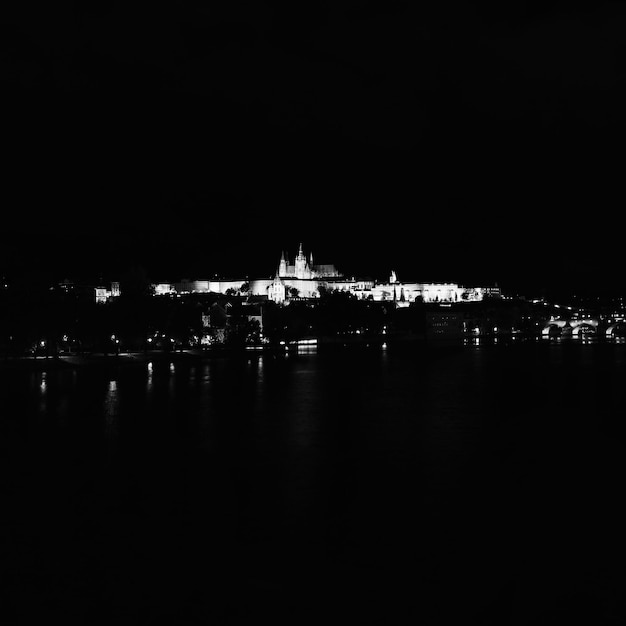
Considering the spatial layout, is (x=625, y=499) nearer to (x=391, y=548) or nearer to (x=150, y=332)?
(x=391, y=548)

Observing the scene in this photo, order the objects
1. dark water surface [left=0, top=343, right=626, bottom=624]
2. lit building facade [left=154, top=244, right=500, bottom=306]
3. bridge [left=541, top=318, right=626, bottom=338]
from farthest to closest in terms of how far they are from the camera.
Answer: lit building facade [left=154, top=244, right=500, bottom=306], bridge [left=541, top=318, right=626, bottom=338], dark water surface [left=0, top=343, right=626, bottom=624]

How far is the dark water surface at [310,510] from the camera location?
21.7ft

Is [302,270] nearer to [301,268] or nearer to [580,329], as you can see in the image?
[301,268]

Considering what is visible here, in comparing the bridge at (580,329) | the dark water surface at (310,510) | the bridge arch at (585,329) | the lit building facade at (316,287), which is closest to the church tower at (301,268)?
the lit building facade at (316,287)

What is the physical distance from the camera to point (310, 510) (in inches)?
363

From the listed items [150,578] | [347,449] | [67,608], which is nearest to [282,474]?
[347,449]

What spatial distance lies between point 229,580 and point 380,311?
55910 mm

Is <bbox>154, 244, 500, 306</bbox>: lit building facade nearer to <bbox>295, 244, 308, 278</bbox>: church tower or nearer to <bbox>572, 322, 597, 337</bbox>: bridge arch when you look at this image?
<bbox>295, 244, 308, 278</bbox>: church tower

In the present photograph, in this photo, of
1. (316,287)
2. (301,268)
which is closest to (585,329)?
(316,287)

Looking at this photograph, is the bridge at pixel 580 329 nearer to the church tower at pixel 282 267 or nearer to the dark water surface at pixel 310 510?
the church tower at pixel 282 267

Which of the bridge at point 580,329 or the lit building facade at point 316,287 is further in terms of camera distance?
the lit building facade at point 316,287

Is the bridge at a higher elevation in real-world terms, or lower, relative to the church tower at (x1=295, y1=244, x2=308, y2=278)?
lower

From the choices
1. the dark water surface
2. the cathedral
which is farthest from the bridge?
the dark water surface

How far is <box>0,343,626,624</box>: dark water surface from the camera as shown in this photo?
661 cm
